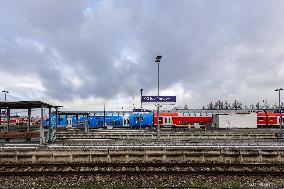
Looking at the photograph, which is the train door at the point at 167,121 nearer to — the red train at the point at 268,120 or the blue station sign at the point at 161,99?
the red train at the point at 268,120

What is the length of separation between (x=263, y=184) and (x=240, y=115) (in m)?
58.6

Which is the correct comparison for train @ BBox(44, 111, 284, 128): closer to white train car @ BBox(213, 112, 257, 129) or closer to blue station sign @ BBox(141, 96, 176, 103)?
white train car @ BBox(213, 112, 257, 129)

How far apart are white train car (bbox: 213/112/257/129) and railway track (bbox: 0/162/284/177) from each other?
52366 mm

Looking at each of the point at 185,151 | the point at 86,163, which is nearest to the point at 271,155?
the point at 185,151

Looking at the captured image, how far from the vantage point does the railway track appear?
1658 cm

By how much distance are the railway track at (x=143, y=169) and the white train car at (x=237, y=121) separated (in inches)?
Answer: 2062

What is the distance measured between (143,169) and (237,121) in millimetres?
56493

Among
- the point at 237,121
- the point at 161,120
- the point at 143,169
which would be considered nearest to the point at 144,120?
the point at 161,120

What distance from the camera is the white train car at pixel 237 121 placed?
229ft

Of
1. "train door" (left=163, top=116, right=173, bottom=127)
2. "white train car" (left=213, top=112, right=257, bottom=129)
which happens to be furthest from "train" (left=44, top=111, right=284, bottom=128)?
"white train car" (left=213, top=112, right=257, bottom=129)

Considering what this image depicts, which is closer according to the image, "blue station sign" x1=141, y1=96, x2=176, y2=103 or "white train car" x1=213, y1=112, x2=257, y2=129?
"blue station sign" x1=141, y1=96, x2=176, y2=103

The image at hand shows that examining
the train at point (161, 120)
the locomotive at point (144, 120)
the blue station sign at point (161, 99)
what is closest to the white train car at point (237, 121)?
the train at point (161, 120)

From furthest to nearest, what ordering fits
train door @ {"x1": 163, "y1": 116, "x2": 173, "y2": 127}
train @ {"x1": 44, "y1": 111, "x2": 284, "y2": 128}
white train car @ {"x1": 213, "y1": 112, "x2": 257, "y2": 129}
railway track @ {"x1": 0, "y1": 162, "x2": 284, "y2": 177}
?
train door @ {"x1": 163, "y1": 116, "x2": 173, "y2": 127} → train @ {"x1": 44, "y1": 111, "x2": 284, "y2": 128} → white train car @ {"x1": 213, "y1": 112, "x2": 257, "y2": 129} → railway track @ {"x1": 0, "y1": 162, "x2": 284, "y2": 177}

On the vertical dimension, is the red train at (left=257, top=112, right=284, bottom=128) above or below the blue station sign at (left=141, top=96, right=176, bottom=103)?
below
